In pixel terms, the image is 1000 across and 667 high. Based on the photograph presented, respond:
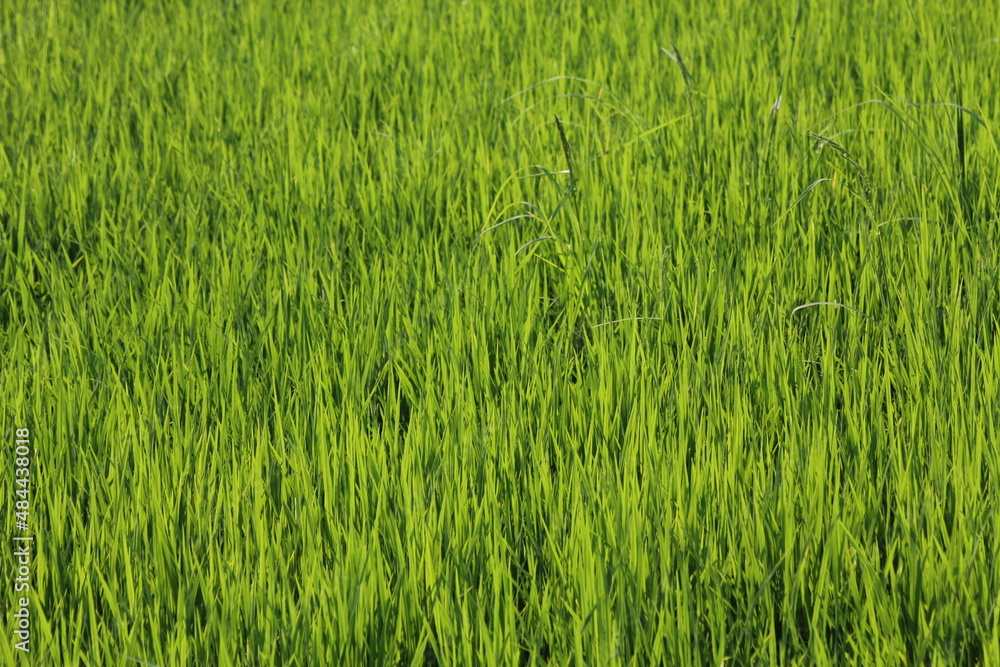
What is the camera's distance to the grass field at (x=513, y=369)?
1049 mm

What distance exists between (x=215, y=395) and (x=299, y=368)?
0.15m

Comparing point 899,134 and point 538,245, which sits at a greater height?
point 899,134

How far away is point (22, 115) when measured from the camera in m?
2.70

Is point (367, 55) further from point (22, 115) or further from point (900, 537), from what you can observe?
point (900, 537)

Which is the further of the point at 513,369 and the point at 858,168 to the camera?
the point at 858,168

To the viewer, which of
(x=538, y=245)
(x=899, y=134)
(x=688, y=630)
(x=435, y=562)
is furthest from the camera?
(x=899, y=134)

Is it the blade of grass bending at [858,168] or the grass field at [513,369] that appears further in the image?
the blade of grass bending at [858,168]

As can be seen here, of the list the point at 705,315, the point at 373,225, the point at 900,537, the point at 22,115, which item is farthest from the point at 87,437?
the point at 22,115

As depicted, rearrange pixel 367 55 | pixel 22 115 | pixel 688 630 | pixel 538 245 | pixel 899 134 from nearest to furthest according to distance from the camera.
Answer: pixel 688 630, pixel 538 245, pixel 899 134, pixel 22 115, pixel 367 55

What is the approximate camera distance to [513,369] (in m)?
1.42

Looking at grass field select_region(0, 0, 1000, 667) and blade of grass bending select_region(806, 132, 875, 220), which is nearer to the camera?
grass field select_region(0, 0, 1000, 667)

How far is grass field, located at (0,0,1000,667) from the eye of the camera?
1.05 meters

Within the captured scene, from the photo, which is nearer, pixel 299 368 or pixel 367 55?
pixel 299 368

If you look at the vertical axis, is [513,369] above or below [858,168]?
below
